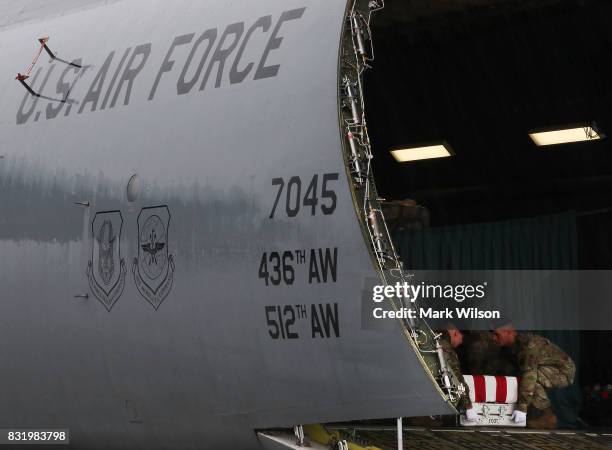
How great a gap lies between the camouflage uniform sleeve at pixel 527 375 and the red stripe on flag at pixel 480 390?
0.37 metres

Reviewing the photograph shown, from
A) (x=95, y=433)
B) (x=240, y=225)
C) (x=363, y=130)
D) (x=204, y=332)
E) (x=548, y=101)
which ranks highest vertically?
(x=548, y=101)

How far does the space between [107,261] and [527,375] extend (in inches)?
194

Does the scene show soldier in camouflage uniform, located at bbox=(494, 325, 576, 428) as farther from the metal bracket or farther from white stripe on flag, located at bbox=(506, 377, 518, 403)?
the metal bracket

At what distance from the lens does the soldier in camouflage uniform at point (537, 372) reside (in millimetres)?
11672

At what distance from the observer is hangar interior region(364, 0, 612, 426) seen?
14.0 meters

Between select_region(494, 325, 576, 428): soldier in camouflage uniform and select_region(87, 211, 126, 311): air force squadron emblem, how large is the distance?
4.39m

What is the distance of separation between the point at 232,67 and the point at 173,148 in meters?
0.88

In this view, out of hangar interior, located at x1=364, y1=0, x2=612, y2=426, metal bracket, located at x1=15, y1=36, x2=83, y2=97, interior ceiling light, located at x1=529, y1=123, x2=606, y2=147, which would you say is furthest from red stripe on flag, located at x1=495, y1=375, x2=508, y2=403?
interior ceiling light, located at x1=529, y1=123, x2=606, y2=147

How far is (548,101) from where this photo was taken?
16.2 meters

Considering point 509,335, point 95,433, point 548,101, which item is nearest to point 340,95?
point 95,433

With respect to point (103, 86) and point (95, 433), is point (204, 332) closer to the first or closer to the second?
point (95, 433)

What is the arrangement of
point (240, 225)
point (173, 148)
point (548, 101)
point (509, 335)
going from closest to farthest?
1. point (240, 225)
2. point (173, 148)
3. point (509, 335)
4. point (548, 101)
